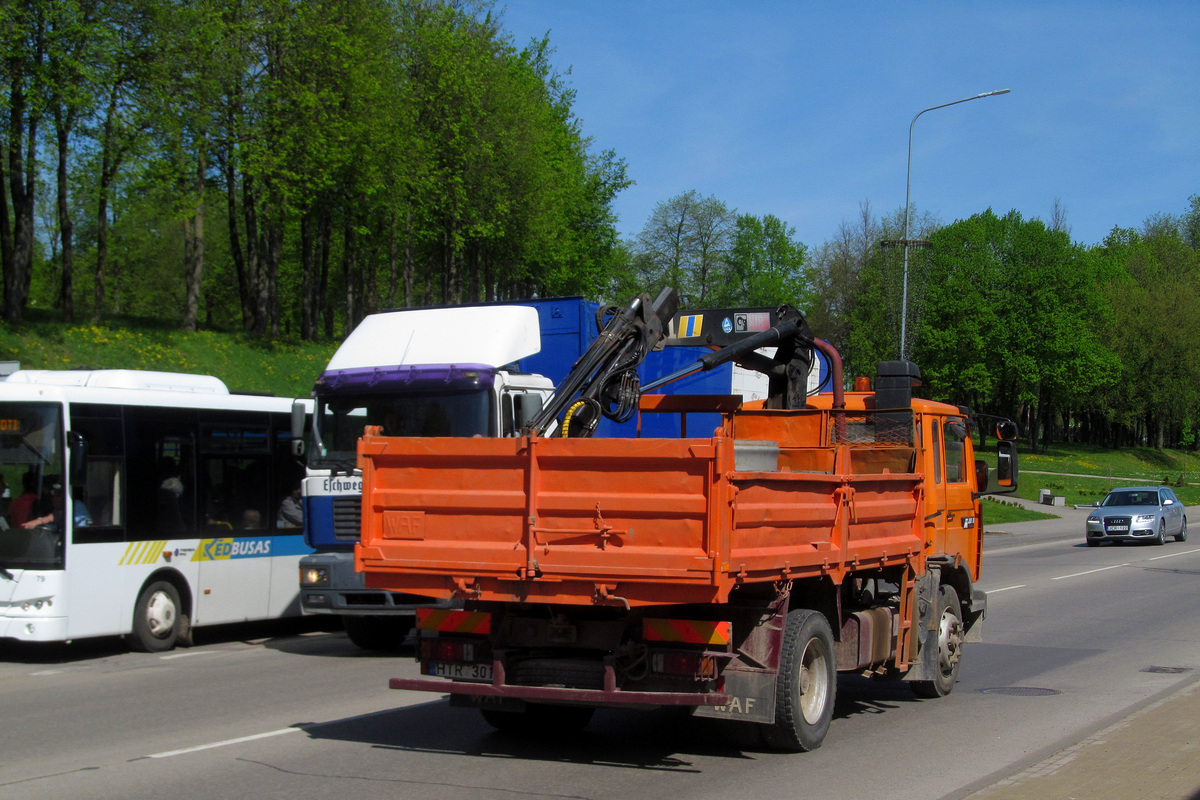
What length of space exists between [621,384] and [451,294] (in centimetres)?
3886

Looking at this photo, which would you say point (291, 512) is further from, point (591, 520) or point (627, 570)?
point (627, 570)

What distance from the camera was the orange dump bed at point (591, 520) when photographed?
6.12 metres

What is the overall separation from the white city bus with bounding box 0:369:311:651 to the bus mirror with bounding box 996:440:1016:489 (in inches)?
347

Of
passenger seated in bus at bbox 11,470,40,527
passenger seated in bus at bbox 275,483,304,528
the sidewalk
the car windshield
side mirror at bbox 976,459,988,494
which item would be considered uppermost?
side mirror at bbox 976,459,988,494

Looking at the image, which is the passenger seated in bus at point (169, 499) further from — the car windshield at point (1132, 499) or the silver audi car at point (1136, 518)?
the car windshield at point (1132, 499)

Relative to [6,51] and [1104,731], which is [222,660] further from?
[6,51]

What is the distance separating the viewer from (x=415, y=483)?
6.93 meters

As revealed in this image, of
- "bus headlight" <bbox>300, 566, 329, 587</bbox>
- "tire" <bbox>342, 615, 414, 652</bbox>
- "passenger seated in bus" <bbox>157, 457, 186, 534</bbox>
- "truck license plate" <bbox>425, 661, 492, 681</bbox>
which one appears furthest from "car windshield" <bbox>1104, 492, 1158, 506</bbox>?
"truck license plate" <bbox>425, 661, 492, 681</bbox>

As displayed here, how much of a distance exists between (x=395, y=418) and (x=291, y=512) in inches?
157

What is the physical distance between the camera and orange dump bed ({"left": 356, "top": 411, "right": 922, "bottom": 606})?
241 inches

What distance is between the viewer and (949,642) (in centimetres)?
966

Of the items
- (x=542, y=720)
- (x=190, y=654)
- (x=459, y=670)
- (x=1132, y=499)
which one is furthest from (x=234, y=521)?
(x=1132, y=499)

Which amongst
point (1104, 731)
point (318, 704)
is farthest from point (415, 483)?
point (1104, 731)

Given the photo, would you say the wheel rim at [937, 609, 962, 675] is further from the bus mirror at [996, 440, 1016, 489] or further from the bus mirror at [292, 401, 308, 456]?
the bus mirror at [292, 401, 308, 456]
